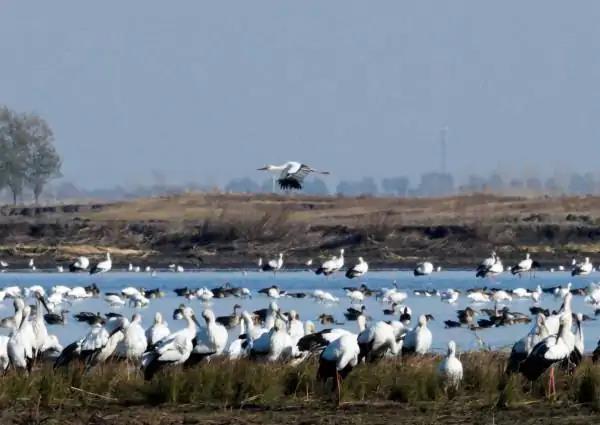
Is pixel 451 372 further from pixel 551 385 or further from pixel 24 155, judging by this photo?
pixel 24 155

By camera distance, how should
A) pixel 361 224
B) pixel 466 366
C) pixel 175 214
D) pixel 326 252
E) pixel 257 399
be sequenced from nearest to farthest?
pixel 257 399 → pixel 466 366 → pixel 326 252 → pixel 361 224 → pixel 175 214

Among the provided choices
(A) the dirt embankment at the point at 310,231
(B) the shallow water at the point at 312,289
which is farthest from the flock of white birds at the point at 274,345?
(A) the dirt embankment at the point at 310,231

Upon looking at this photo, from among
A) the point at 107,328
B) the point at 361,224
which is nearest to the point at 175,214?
the point at 361,224

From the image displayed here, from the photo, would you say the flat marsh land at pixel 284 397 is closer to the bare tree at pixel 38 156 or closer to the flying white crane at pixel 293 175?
the flying white crane at pixel 293 175

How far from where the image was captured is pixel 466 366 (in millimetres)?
15227

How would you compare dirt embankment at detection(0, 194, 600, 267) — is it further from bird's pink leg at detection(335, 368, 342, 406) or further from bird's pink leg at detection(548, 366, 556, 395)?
bird's pink leg at detection(335, 368, 342, 406)

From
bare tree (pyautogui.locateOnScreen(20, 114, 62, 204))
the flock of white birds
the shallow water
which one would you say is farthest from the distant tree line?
the flock of white birds

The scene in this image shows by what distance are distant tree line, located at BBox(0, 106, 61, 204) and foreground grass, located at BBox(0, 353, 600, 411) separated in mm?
83845

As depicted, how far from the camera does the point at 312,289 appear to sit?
42062 mm

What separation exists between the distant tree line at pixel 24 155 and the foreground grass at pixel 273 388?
8384 centimetres

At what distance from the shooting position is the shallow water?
2619cm

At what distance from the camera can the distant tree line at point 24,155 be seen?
321 feet

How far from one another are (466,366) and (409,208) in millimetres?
55094

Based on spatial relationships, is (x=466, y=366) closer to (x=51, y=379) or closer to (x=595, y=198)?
(x=51, y=379)
